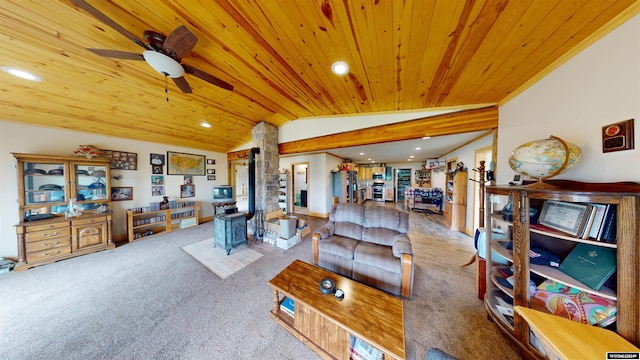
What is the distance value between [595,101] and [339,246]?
2.49 meters

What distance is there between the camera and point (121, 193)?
12.2ft

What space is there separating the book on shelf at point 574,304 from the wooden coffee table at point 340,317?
103 cm

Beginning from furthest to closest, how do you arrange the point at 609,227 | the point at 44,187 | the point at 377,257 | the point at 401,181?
1. the point at 401,181
2. the point at 44,187
3. the point at 377,257
4. the point at 609,227

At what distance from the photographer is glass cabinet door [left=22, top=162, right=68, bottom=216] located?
2.70m

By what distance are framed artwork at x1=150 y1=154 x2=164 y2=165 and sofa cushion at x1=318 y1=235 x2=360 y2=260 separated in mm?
4664

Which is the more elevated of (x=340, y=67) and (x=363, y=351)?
(x=340, y=67)

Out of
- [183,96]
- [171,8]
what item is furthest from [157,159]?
[171,8]

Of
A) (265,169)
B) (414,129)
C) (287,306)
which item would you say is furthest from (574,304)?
(265,169)

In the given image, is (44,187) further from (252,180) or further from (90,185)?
(252,180)

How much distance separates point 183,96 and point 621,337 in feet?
15.1

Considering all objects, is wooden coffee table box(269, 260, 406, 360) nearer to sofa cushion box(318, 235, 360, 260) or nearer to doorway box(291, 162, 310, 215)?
sofa cushion box(318, 235, 360, 260)

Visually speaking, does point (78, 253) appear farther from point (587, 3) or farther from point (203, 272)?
point (587, 3)

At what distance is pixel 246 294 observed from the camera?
1.98m

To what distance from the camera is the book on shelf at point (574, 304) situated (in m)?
1.00
